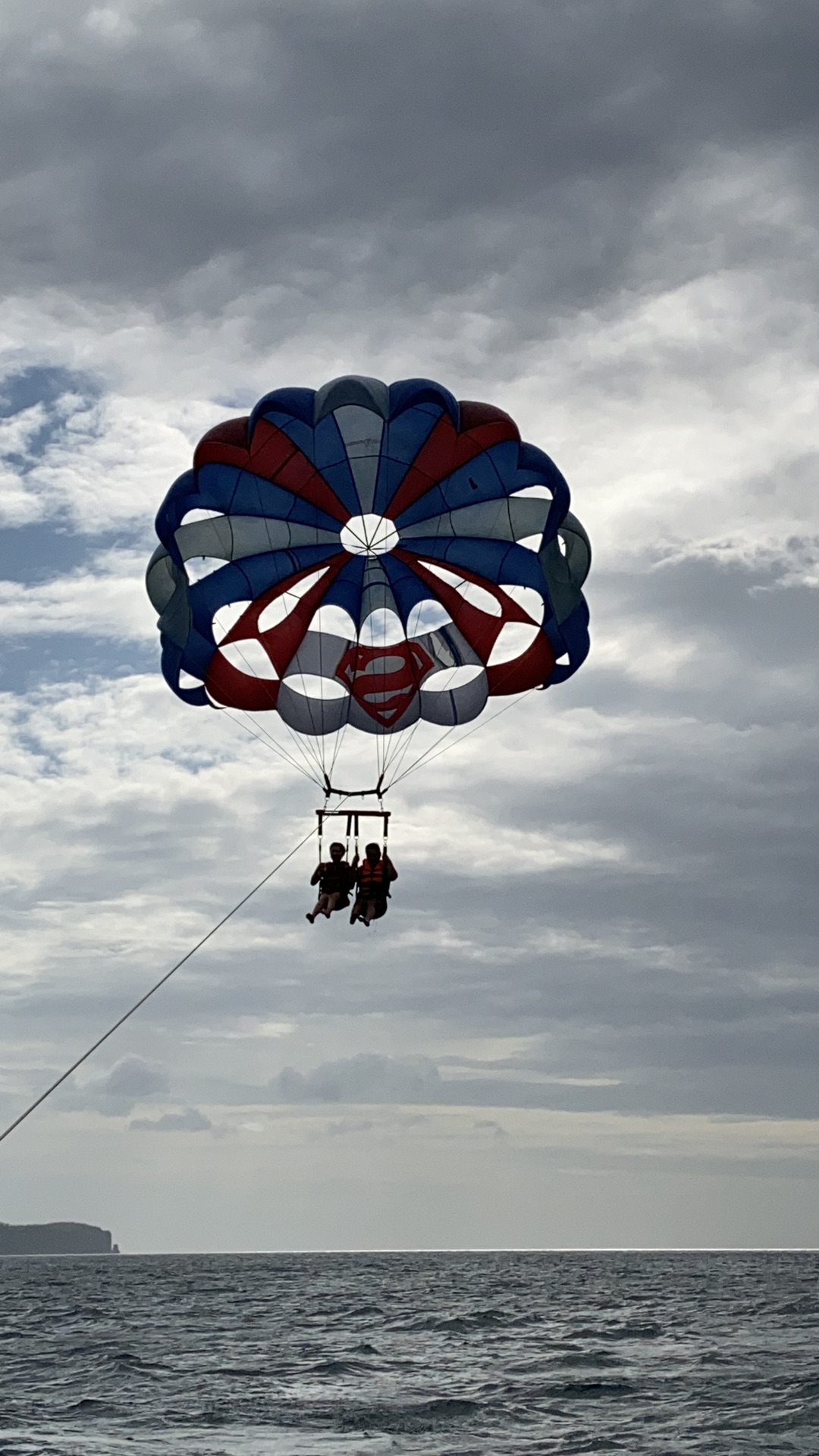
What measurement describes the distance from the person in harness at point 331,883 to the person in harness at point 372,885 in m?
0.12

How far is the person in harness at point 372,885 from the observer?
1625cm

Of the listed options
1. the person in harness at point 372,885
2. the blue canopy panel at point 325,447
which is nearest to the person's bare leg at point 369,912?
the person in harness at point 372,885

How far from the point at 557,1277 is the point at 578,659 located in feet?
174

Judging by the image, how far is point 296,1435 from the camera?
15555 mm

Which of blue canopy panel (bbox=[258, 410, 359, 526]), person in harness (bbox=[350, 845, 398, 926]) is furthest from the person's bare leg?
blue canopy panel (bbox=[258, 410, 359, 526])

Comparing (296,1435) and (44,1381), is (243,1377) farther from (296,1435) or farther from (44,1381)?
(296,1435)

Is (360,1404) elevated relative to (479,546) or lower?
lower

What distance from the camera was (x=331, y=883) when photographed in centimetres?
1634

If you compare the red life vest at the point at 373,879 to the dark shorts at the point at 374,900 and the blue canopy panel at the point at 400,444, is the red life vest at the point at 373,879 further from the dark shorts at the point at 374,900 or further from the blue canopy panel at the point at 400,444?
the blue canopy panel at the point at 400,444

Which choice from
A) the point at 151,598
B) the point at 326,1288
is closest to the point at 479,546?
the point at 151,598

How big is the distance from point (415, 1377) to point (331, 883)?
8.34 m

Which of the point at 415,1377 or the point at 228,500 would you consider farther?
the point at 415,1377

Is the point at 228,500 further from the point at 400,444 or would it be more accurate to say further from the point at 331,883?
the point at 331,883

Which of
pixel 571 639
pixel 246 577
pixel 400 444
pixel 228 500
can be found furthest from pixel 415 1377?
pixel 400 444
